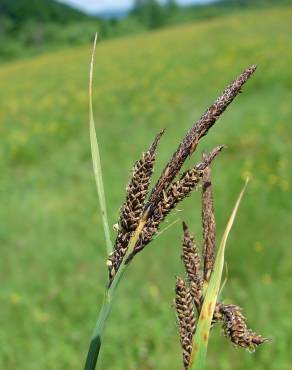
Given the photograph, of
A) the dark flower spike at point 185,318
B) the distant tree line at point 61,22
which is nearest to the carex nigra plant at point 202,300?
the dark flower spike at point 185,318

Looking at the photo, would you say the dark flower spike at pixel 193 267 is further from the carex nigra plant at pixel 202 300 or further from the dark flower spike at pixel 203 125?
the dark flower spike at pixel 203 125

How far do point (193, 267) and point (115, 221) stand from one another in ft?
18.8

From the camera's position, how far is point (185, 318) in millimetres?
841

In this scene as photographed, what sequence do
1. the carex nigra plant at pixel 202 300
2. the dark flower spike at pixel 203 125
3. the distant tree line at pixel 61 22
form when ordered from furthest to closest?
the distant tree line at pixel 61 22, the carex nigra plant at pixel 202 300, the dark flower spike at pixel 203 125

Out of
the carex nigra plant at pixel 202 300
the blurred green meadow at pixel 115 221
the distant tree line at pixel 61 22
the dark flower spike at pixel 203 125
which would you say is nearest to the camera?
the dark flower spike at pixel 203 125

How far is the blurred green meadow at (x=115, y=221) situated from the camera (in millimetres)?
→ 4703

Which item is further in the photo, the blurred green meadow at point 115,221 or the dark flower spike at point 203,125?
the blurred green meadow at point 115,221

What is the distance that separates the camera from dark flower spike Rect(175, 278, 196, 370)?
832 mm

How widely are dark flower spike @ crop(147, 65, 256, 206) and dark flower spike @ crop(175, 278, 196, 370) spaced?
178mm

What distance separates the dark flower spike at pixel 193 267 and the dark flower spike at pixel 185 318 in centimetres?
2

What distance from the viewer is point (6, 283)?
581 centimetres

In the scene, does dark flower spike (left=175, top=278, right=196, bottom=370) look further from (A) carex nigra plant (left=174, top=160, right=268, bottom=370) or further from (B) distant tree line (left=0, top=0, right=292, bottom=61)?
(B) distant tree line (left=0, top=0, right=292, bottom=61)

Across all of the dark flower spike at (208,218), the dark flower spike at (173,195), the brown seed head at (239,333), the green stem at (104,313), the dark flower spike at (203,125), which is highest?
the dark flower spike at (203,125)

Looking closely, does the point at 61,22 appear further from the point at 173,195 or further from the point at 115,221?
the point at 173,195
